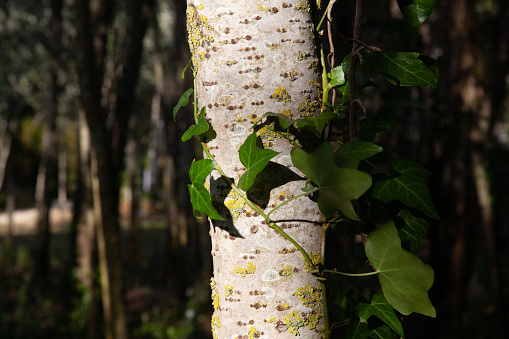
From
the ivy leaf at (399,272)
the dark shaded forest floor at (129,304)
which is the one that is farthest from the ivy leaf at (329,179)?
the dark shaded forest floor at (129,304)

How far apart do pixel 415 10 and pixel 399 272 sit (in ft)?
1.56

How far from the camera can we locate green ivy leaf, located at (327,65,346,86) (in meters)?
0.81

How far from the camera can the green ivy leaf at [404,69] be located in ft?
2.60

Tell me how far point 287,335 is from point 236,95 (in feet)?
1.42

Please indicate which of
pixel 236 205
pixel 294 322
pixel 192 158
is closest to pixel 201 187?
pixel 236 205

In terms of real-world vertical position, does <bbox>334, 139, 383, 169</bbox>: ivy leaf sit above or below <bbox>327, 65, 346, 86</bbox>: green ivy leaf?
below

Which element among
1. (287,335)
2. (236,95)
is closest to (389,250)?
(287,335)

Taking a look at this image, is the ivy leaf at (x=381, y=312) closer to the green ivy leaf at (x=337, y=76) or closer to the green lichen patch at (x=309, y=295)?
the green lichen patch at (x=309, y=295)

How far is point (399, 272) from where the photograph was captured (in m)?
0.75

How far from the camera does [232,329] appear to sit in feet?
2.59

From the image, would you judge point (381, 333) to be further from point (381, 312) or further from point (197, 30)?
point (197, 30)

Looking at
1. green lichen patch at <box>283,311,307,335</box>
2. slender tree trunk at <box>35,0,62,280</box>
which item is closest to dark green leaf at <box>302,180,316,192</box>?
green lichen patch at <box>283,311,307,335</box>

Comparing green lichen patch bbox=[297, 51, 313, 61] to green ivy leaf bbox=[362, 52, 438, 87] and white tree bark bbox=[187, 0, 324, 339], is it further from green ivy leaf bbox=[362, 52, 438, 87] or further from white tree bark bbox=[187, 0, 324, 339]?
green ivy leaf bbox=[362, 52, 438, 87]

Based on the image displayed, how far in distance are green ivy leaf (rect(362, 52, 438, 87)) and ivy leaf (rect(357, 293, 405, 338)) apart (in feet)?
1.31
